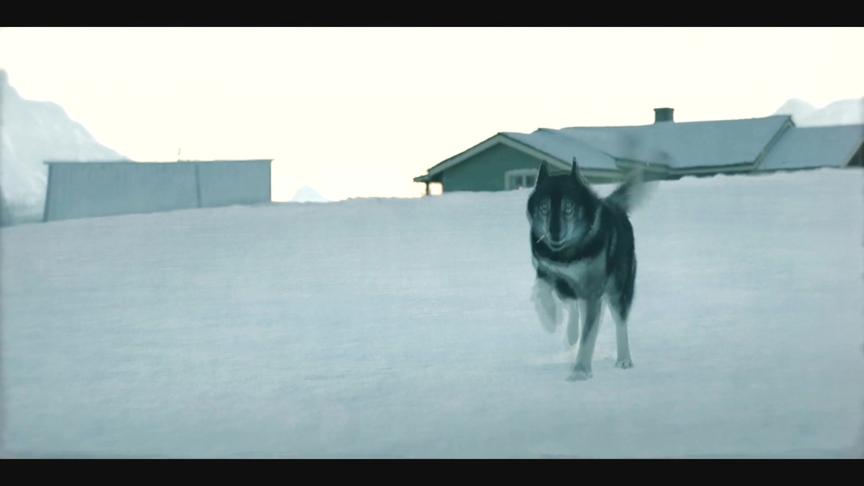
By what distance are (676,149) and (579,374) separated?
9.50 meters

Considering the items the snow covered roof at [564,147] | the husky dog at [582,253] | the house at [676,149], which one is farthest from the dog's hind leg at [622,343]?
the house at [676,149]

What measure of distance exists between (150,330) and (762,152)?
1017 centimetres

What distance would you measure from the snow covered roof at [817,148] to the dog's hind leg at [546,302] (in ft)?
32.6

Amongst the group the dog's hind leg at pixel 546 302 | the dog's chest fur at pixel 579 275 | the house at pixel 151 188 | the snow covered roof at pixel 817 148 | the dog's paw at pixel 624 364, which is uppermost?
the snow covered roof at pixel 817 148

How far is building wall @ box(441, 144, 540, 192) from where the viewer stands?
43.2 ft

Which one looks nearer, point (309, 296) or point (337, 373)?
point (337, 373)

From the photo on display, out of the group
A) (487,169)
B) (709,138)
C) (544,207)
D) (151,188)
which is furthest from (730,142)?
(544,207)

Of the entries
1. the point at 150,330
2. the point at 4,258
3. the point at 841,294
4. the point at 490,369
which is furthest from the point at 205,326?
the point at 841,294

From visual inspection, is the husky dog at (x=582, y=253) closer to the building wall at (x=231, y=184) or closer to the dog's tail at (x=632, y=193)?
the dog's tail at (x=632, y=193)

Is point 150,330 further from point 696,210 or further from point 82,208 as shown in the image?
point 696,210

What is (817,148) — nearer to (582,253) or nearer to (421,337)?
(421,337)

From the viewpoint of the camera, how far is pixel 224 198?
13164 millimetres

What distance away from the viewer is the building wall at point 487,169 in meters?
13.2

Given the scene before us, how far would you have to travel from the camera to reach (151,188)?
1279cm
